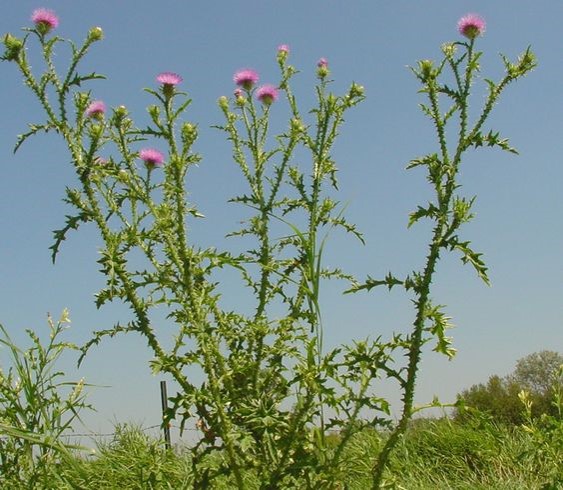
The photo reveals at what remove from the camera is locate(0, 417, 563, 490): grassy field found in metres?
3.37

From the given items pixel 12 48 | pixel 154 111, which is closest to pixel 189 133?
pixel 154 111

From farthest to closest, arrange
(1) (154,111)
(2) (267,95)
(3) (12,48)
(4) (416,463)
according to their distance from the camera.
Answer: (4) (416,463) → (2) (267,95) → (3) (12,48) → (1) (154,111)

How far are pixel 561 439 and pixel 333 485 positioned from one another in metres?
0.96

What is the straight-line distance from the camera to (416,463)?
18.5 feet

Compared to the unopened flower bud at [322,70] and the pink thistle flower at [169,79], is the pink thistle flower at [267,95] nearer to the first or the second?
the unopened flower bud at [322,70]

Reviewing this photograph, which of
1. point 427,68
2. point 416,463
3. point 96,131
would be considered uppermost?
point 96,131

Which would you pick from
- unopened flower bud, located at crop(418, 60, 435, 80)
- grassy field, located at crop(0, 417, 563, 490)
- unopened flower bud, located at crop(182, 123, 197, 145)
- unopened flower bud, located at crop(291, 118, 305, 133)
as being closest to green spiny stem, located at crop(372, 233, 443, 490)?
grassy field, located at crop(0, 417, 563, 490)

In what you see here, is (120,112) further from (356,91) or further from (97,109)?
(356,91)

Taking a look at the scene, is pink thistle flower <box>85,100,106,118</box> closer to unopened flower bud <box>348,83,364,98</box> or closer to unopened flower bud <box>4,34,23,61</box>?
unopened flower bud <box>4,34,23,61</box>

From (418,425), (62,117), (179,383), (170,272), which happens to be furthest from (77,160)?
(418,425)

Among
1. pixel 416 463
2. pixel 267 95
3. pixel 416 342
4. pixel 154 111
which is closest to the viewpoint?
pixel 416 342

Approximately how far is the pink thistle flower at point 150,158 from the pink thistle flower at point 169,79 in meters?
0.33

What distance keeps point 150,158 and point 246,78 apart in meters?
1.29

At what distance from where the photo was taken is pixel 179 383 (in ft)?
11.1
